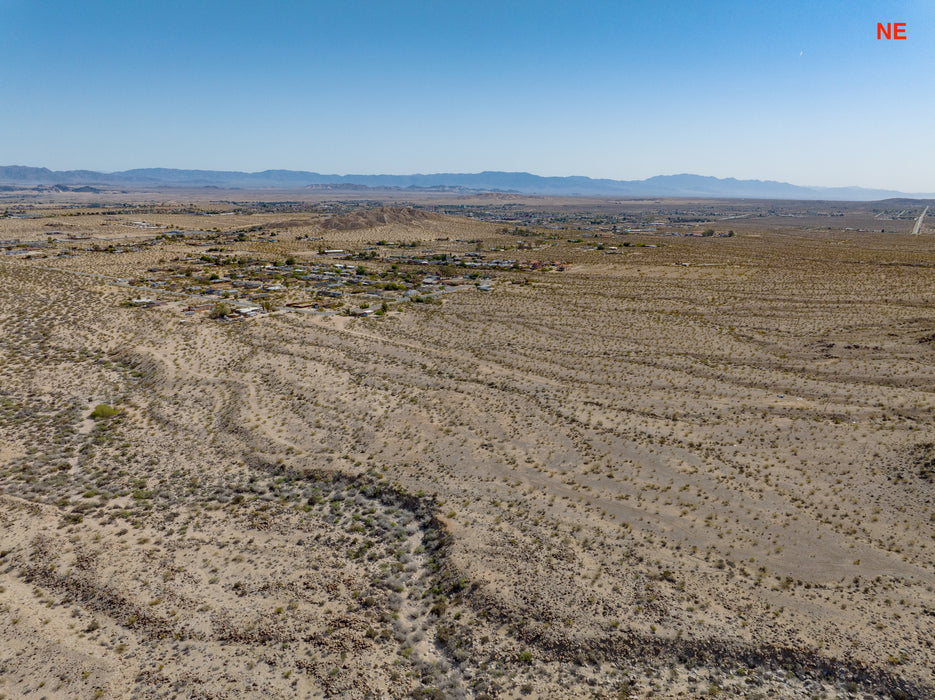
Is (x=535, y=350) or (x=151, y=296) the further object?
(x=151, y=296)

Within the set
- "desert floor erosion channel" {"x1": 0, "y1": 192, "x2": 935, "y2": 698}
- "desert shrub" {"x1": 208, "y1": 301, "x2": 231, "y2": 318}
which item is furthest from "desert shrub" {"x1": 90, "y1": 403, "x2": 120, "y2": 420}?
"desert shrub" {"x1": 208, "y1": 301, "x2": 231, "y2": 318}

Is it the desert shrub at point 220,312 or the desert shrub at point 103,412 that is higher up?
the desert shrub at point 220,312

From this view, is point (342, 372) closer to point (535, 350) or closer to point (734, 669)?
point (535, 350)

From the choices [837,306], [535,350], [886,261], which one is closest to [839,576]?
[535,350]

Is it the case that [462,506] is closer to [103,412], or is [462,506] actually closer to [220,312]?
[103,412]

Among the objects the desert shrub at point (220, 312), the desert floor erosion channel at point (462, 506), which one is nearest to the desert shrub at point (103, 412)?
the desert floor erosion channel at point (462, 506)

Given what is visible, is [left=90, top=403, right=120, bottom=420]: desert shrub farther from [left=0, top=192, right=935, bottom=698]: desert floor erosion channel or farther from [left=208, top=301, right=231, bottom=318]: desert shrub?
[left=208, top=301, right=231, bottom=318]: desert shrub

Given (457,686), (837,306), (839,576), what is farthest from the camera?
(837,306)

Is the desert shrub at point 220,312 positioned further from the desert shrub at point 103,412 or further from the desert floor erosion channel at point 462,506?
the desert shrub at point 103,412
